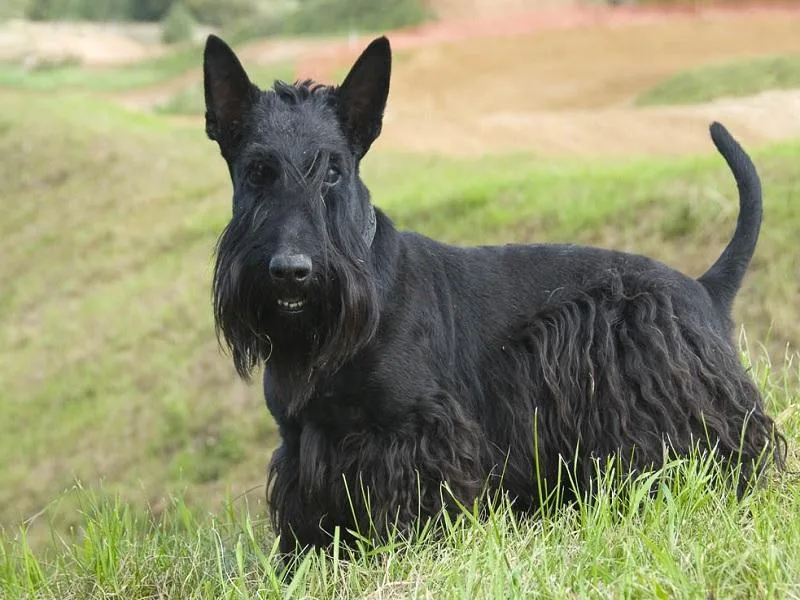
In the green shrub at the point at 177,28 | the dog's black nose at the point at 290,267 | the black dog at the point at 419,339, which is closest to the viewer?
the dog's black nose at the point at 290,267

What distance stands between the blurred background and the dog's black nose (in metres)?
1.12

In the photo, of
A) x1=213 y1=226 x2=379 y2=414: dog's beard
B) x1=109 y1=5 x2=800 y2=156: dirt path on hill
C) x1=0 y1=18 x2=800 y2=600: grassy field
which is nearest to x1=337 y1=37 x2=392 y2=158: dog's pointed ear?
x1=213 y1=226 x2=379 y2=414: dog's beard

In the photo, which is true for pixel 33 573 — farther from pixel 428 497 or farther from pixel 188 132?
pixel 188 132

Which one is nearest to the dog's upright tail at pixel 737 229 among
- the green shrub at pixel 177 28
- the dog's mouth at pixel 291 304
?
the dog's mouth at pixel 291 304

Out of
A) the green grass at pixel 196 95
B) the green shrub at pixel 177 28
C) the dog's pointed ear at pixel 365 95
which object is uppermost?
the green shrub at pixel 177 28

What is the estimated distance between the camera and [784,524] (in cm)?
290

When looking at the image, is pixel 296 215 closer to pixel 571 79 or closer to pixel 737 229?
pixel 737 229

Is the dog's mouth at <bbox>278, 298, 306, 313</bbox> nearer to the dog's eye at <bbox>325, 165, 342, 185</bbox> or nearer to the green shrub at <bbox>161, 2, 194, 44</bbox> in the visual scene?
the dog's eye at <bbox>325, 165, 342, 185</bbox>

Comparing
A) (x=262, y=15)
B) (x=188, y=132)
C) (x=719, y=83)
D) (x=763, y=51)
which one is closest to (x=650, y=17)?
(x=763, y=51)

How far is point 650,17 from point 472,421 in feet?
60.3

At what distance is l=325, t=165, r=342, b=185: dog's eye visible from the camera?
3242 millimetres

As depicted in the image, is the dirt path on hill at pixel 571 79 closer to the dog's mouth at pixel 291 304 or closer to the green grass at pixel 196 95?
the green grass at pixel 196 95

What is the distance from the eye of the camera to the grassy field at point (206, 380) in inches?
112

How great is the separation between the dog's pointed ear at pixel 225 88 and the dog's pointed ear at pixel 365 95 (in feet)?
0.98
